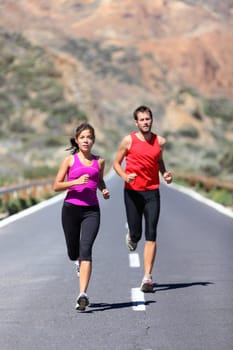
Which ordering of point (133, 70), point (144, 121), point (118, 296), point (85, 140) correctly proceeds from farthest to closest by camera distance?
point (133, 70)
point (144, 121)
point (118, 296)
point (85, 140)

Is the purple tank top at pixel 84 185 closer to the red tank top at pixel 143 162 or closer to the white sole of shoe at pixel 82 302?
the white sole of shoe at pixel 82 302

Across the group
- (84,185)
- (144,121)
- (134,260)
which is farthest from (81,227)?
(134,260)

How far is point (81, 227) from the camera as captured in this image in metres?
8.88

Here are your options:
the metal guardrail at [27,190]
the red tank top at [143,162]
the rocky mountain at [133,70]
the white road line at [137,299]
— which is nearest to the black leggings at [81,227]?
the white road line at [137,299]

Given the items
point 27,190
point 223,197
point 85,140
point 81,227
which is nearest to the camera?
point 85,140

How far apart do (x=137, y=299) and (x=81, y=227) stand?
1.06 m

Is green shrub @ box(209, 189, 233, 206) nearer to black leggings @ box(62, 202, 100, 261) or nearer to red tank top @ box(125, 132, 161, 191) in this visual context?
red tank top @ box(125, 132, 161, 191)

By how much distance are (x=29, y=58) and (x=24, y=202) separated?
7729 cm

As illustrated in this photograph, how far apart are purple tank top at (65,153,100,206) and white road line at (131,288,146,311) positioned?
110 centimetres

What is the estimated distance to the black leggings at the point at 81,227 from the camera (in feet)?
28.8

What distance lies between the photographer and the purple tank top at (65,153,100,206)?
8.80 meters

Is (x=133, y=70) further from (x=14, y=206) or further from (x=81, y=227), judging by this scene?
(x=81, y=227)

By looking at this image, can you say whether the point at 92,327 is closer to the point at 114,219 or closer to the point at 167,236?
the point at 167,236

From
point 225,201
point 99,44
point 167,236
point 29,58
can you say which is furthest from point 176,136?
point 167,236
